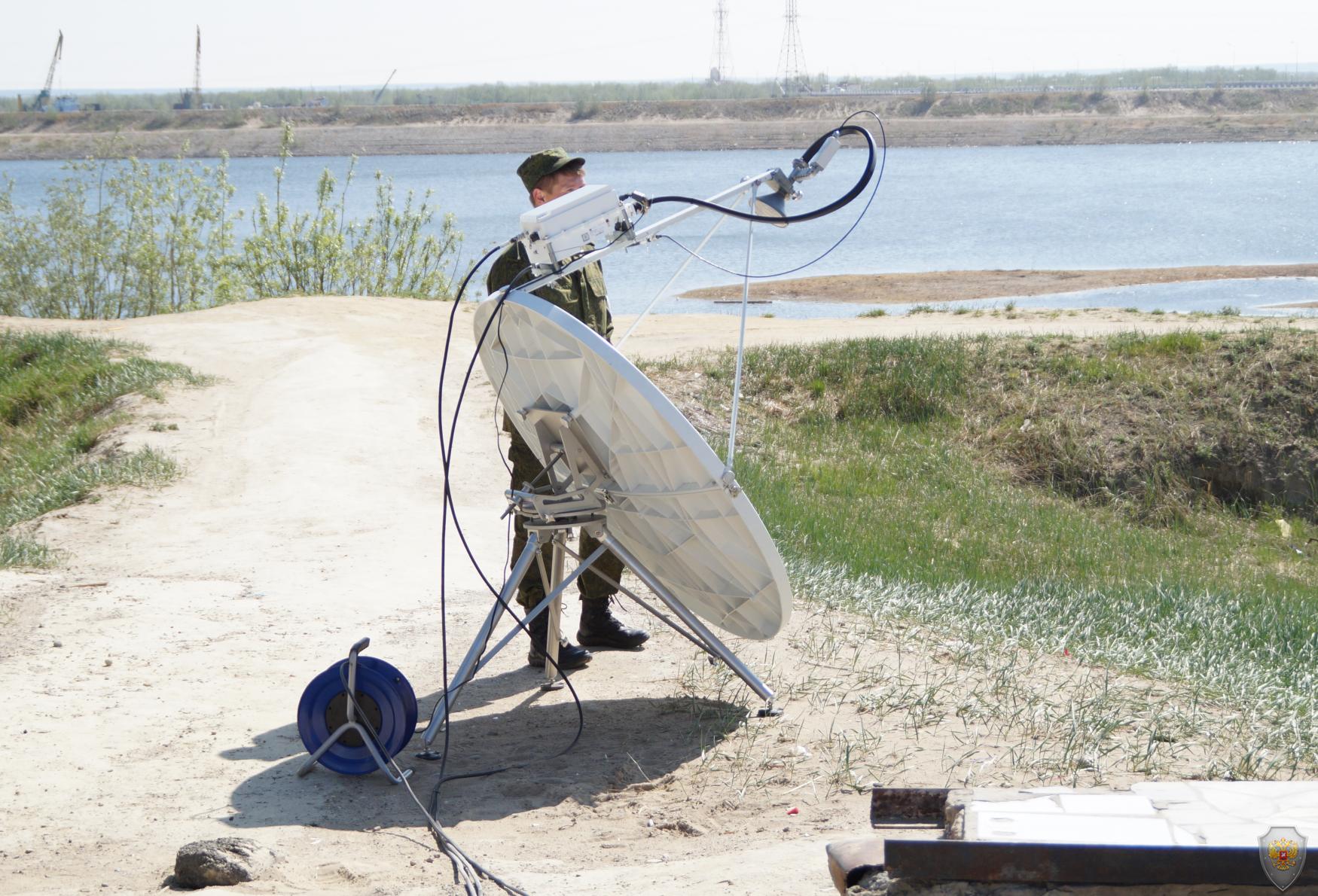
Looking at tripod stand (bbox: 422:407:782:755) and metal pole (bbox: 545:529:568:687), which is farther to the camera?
metal pole (bbox: 545:529:568:687)

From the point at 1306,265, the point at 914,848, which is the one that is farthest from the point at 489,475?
the point at 1306,265

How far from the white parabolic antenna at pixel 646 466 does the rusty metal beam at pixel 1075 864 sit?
5.33 ft

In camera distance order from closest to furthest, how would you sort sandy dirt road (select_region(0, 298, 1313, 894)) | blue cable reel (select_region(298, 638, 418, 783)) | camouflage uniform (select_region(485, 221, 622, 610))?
sandy dirt road (select_region(0, 298, 1313, 894))
blue cable reel (select_region(298, 638, 418, 783))
camouflage uniform (select_region(485, 221, 622, 610))

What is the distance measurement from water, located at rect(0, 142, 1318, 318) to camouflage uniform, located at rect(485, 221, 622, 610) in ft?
55.5

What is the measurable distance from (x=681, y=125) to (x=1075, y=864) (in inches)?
3184

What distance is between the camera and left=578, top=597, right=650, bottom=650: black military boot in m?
6.56

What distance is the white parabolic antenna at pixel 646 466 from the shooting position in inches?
181

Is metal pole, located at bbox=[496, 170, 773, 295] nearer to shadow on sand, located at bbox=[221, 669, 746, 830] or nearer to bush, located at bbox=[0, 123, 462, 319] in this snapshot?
shadow on sand, located at bbox=[221, 669, 746, 830]

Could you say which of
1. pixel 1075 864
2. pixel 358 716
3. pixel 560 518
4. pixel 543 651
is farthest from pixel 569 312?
pixel 1075 864

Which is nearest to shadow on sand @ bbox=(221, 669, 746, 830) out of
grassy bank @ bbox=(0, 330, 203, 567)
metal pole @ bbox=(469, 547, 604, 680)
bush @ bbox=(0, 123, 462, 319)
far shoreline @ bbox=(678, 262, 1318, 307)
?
metal pole @ bbox=(469, 547, 604, 680)

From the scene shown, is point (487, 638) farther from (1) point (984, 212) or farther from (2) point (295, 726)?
(1) point (984, 212)

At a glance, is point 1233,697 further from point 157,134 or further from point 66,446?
point 157,134

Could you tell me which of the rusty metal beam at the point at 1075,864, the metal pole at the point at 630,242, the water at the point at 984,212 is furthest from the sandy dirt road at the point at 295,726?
the water at the point at 984,212

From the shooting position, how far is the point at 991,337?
50.5 ft
